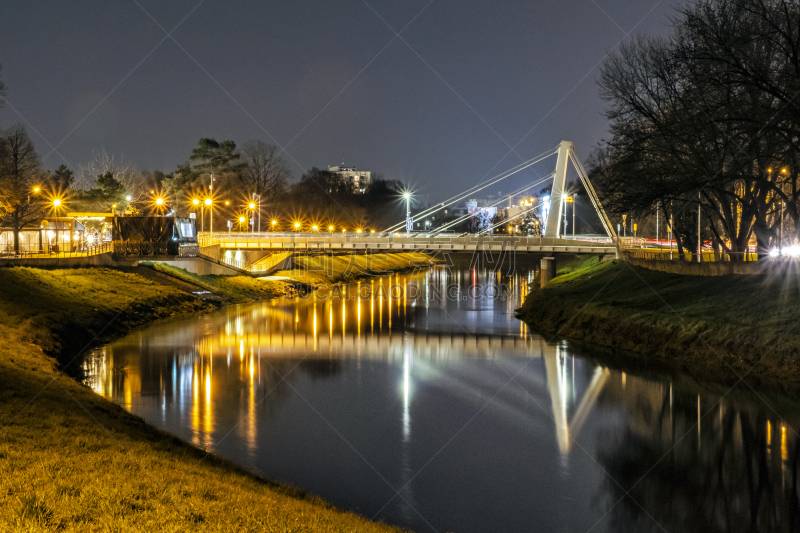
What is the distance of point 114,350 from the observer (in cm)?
2881

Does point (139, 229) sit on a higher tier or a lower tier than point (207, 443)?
higher

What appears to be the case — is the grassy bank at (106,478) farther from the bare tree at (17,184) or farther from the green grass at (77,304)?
the bare tree at (17,184)

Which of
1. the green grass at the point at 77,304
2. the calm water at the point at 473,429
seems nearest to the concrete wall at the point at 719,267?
the calm water at the point at 473,429

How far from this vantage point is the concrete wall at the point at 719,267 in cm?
3075

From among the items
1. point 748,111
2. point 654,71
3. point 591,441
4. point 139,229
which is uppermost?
point 654,71

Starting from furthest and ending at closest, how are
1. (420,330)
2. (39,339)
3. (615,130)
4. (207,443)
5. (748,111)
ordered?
(420,330), (615,130), (39,339), (748,111), (207,443)

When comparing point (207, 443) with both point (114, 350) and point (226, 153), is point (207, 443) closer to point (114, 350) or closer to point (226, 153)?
point (114, 350)

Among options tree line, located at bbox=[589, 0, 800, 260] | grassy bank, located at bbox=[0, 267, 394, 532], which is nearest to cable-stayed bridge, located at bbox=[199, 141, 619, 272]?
tree line, located at bbox=[589, 0, 800, 260]

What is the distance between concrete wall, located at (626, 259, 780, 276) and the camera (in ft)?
101

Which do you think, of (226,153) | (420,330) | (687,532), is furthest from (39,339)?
(226,153)

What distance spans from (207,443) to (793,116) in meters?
19.9

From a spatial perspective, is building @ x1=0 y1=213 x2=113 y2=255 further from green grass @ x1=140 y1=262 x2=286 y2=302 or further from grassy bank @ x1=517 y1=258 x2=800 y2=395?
grassy bank @ x1=517 y1=258 x2=800 y2=395

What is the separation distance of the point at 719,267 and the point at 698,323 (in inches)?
284

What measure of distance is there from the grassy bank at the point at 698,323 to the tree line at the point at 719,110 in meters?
3.97
